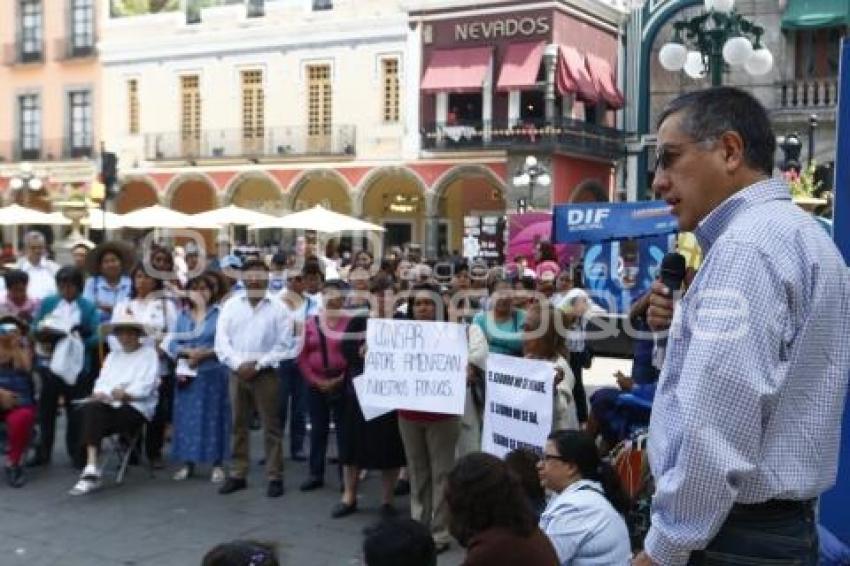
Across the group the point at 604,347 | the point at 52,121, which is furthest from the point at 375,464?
the point at 52,121

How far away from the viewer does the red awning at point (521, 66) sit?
25.8m

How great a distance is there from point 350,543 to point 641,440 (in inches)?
88.3

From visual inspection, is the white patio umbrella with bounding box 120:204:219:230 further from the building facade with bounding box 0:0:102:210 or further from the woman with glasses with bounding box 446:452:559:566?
the woman with glasses with bounding box 446:452:559:566

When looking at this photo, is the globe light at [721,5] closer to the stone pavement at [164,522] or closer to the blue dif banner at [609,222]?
the blue dif banner at [609,222]

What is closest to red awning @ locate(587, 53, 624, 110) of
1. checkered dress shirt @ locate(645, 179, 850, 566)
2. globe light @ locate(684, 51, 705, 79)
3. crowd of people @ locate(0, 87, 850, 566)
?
globe light @ locate(684, 51, 705, 79)

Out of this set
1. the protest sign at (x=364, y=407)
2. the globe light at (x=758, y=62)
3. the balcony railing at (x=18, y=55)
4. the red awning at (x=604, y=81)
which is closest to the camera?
the protest sign at (x=364, y=407)

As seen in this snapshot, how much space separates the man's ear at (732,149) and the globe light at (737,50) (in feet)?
31.9

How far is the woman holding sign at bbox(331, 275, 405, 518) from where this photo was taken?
6617 mm

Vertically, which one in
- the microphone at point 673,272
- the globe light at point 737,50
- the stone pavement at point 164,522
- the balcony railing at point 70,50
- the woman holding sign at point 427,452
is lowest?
the stone pavement at point 164,522

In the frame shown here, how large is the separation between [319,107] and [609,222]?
1977 cm

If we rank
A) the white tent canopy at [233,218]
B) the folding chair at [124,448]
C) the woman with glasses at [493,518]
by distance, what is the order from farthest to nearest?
the white tent canopy at [233,218] < the folding chair at [124,448] < the woman with glasses at [493,518]

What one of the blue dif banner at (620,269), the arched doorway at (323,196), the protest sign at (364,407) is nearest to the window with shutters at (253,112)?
the arched doorway at (323,196)

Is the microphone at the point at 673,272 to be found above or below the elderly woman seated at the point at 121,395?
above

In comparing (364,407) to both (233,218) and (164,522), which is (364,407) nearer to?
(164,522)
